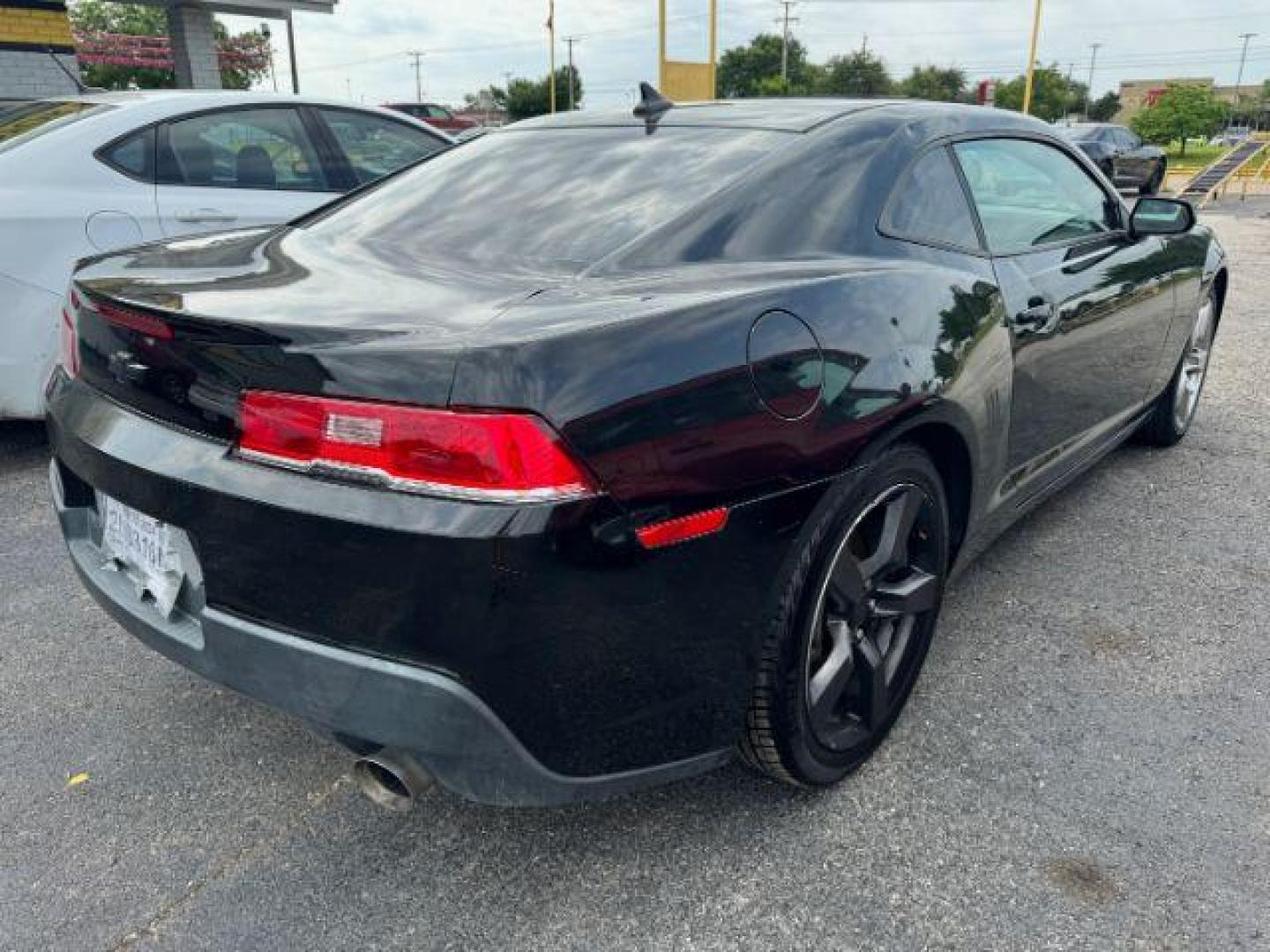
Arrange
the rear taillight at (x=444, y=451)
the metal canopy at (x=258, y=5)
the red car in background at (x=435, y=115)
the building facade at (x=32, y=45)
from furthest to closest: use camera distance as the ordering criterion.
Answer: the red car in background at (x=435, y=115) → the metal canopy at (x=258, y=5) → the building facade at (x=32, y=45) → the rear taillight at (x=444, y=451)

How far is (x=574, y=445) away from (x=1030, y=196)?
2211 millimetres

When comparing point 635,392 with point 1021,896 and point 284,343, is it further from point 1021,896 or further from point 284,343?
point 1021,896

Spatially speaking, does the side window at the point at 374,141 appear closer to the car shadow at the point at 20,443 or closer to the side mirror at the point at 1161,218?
the car shadow at the point at 20,443

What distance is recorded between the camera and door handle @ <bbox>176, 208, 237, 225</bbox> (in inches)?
167

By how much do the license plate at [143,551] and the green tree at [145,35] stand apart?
49265mm

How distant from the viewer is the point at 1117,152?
21.9 metres

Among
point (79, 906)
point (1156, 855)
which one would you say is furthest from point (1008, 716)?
point (79, 906)

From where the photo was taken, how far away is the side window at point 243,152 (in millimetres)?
4344

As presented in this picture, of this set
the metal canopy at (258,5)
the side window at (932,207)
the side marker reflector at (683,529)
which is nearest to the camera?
the side marker reflector at (683,529)

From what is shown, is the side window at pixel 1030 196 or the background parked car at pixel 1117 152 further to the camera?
the background parked car at pixel 1117 152

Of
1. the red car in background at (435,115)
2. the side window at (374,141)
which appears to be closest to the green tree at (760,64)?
the red car in background at (435,115)

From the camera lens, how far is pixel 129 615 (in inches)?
76.7

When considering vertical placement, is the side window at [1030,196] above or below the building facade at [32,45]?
below

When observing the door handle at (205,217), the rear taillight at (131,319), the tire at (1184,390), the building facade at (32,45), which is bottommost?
the tire at (1184,390)
